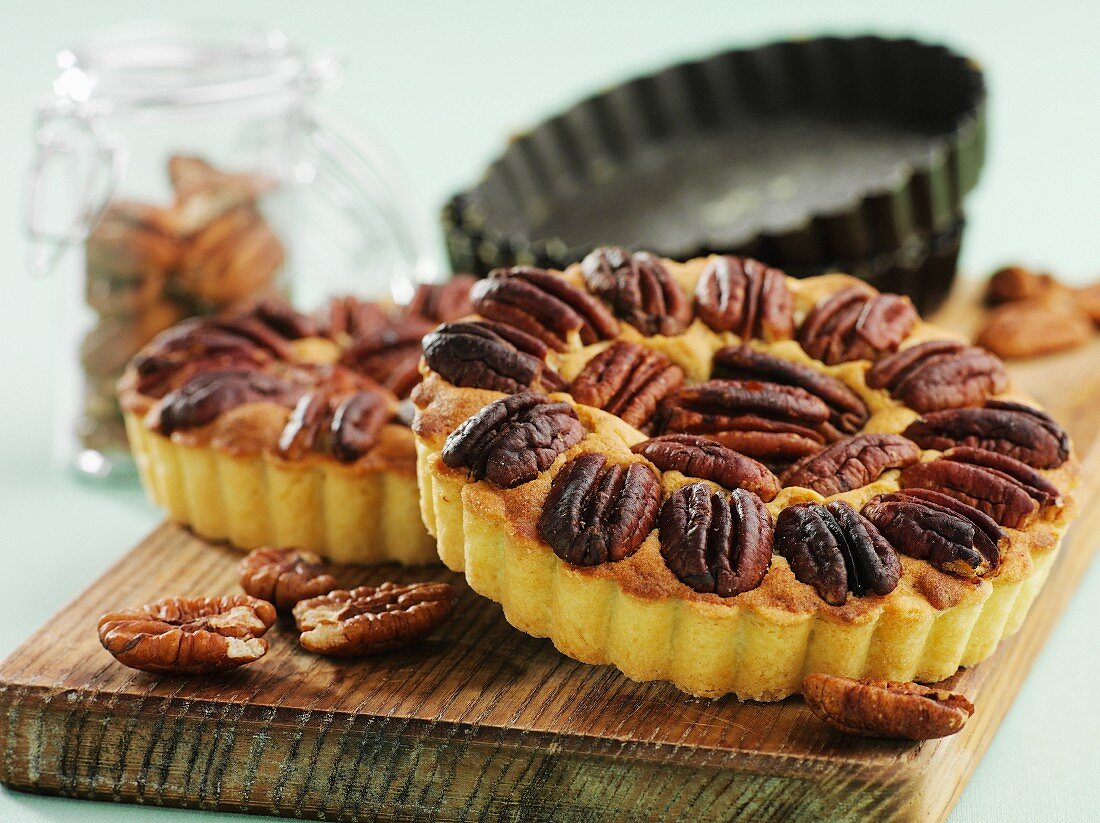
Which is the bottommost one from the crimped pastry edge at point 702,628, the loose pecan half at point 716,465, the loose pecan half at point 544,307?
the crimped pastry edge at point 702,628

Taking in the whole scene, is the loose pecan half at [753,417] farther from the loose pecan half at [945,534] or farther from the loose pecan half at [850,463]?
the loose pecan half at [945,534]

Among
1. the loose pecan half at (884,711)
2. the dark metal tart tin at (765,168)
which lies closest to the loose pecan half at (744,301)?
the dark metal tart tin at (765,168)

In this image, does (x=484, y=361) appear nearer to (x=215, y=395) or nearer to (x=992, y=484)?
(x=215, y=395)

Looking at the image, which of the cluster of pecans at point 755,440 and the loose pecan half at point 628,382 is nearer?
the cluster of pecans at point 755,440

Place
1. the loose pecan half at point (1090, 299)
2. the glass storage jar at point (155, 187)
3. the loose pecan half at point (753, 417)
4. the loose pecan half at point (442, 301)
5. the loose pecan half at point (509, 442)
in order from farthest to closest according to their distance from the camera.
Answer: the loose pecan half at point (1090, 299)
the glass storage jar at point (155, 187)
the loose pecan half at point (442, 301)
the loose pecan half at point (753, 417)
the loose pecan half at point (509, 442)

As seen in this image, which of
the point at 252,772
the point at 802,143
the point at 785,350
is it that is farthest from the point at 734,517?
the point at 802,143

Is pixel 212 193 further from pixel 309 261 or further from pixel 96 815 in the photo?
pixel 96 815
